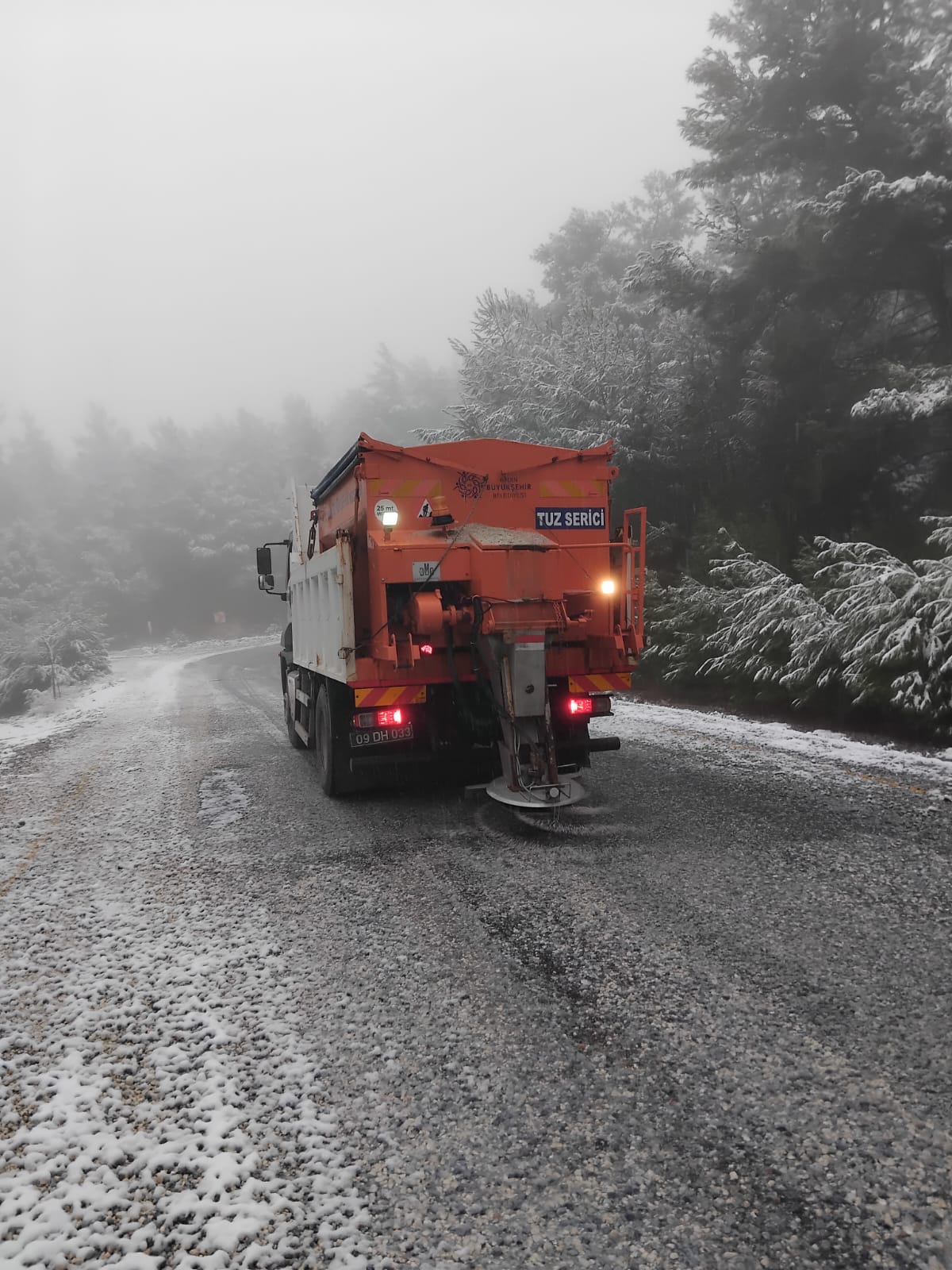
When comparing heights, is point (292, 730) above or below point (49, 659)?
below

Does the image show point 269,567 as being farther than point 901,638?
Yes

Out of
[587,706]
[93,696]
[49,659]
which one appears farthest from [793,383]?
[49,659]

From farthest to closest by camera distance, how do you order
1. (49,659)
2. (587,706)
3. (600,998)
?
(49,659), (587,706), (600,998)

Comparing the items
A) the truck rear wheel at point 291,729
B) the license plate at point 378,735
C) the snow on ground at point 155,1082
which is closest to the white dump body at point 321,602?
the license plate at point 378,735

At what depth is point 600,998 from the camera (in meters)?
3.29

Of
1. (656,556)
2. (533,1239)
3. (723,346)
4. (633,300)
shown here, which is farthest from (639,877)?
(633,300)

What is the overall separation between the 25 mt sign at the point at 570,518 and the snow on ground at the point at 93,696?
837 centimetres

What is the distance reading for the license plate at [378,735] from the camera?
622cm

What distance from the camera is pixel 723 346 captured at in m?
16.5

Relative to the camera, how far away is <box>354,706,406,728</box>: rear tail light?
6.18 metres

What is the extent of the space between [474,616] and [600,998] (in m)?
3.06

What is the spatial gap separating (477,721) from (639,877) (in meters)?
1.97

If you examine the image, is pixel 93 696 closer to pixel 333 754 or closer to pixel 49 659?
pixel 49 659

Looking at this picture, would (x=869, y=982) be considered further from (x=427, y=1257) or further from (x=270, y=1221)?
(x=270, y=1221)
